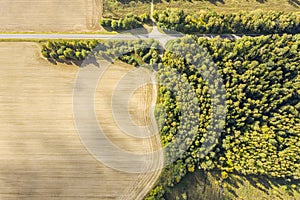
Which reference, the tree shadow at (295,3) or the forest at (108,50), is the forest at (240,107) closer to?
the forest at (108,50)

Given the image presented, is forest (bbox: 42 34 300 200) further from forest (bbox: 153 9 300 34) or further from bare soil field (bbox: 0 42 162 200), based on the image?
bare soil field (bbox: 0 42 162 200)

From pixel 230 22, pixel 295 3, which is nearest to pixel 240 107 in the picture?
pixel 230 22

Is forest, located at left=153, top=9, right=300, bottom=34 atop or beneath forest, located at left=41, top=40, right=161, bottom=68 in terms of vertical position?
atop

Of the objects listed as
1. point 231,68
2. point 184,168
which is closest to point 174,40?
point 231,68

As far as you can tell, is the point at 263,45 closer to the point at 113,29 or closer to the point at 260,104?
the point at 260,104

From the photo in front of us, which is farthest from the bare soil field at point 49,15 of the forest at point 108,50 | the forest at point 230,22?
the forest at point 230,22

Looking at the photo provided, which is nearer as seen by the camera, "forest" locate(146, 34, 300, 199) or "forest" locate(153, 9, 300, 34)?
"forest" locate(146, 34, 300, 199)

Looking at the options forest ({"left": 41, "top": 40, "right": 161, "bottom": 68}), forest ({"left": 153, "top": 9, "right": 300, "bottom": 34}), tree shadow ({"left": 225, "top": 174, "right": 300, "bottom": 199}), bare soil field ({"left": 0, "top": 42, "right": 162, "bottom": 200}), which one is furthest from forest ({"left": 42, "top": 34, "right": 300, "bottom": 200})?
bare soil field ({"left": 0, "top": 42, "right": 162, "bottom": 200})
